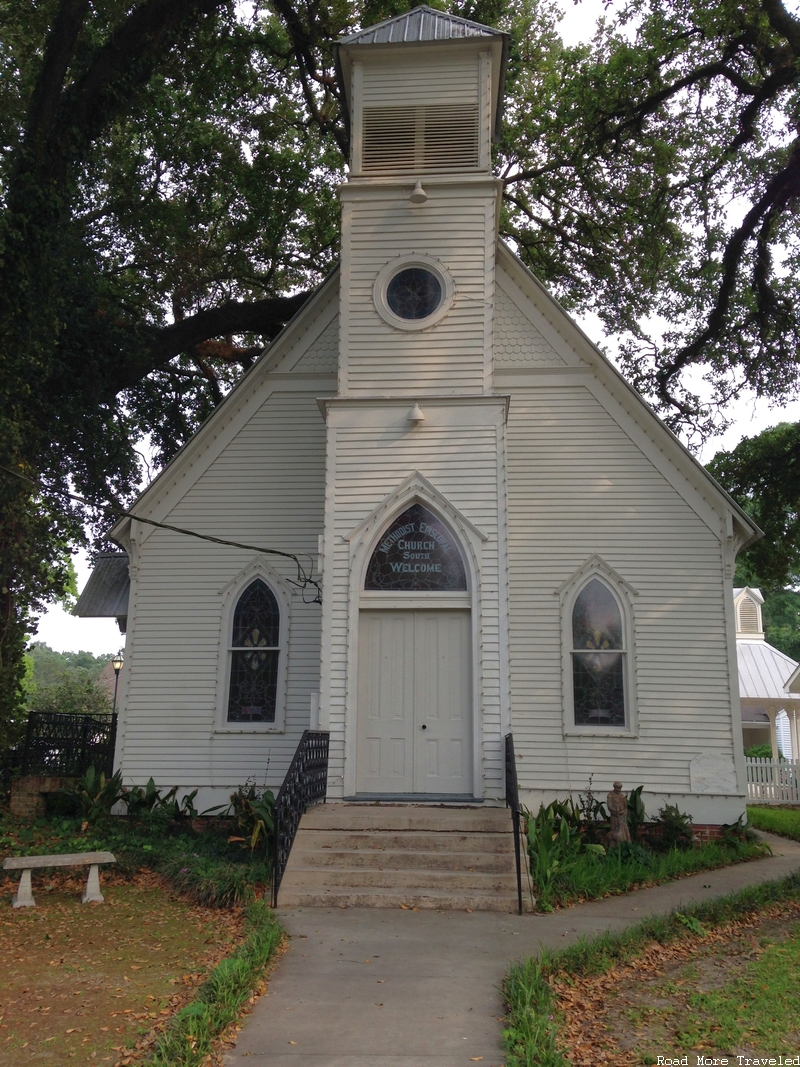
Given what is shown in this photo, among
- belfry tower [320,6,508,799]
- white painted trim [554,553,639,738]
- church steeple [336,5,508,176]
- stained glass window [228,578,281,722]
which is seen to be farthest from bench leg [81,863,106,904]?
church steeple [336,5,508,176]

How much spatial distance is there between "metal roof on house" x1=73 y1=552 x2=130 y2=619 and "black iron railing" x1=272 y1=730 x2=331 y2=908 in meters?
5.34

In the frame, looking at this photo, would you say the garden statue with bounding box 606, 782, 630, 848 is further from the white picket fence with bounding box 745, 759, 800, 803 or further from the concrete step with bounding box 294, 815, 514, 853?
the white picket fence with bounding box 745, 759, 800, 803

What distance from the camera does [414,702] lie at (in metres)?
10.8

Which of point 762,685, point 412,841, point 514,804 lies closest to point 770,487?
point 514,804

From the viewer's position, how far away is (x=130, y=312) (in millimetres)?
16875

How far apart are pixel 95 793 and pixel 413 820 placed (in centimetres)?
500

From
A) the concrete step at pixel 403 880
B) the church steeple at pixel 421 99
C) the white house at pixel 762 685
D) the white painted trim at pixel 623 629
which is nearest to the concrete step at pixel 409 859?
the concrete step at pixel 403 880

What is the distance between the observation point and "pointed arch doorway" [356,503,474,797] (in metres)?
10.6

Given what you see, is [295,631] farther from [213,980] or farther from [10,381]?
[213,980]

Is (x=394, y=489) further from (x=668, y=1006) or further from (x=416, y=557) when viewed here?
(x=668, y=1006)

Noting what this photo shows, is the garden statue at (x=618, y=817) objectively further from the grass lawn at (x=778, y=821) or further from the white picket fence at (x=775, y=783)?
the white picket fence at (x=775, y=783)

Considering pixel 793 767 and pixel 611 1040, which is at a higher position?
pixel 793 767

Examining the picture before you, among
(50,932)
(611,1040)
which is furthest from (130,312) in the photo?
(611,1040)

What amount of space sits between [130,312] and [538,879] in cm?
1296
